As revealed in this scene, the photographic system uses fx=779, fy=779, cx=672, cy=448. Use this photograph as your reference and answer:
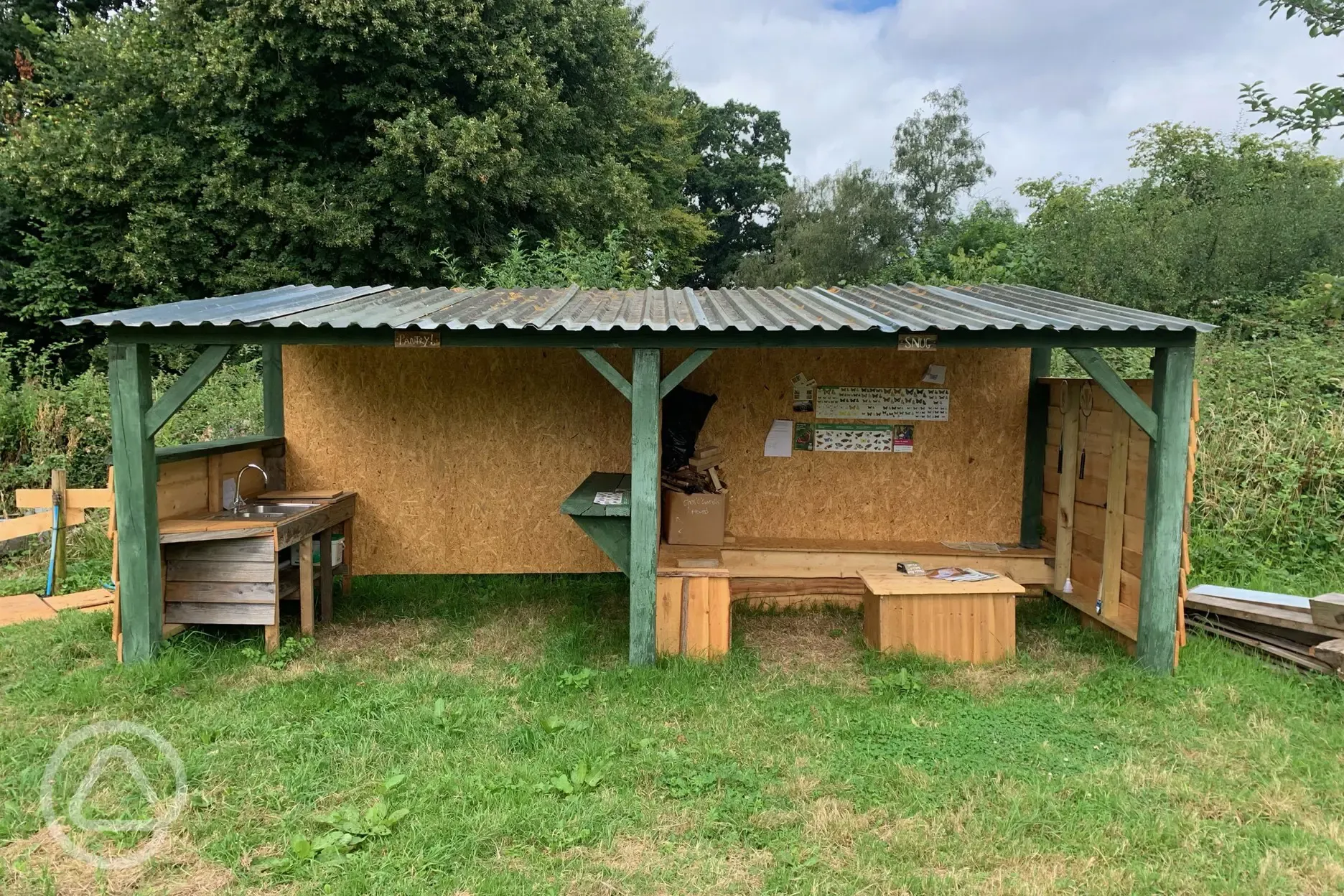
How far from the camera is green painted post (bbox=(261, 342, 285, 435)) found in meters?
6.34

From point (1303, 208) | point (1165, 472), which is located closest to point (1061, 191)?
point (1303, 208)

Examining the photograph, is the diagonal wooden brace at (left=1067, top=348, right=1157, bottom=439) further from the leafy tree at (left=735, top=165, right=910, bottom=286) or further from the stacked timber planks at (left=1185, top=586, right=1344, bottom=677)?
the leafy tree at (left=735, top=165, right=910, bottom=286)

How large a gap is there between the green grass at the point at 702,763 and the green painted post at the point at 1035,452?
1118mm

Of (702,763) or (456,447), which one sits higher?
(456,447)

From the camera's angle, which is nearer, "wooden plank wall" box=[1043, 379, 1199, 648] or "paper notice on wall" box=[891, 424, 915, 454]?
"wooden plank wall" box=[1043, 379, 1199, 648]

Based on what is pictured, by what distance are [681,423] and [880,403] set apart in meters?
1.68

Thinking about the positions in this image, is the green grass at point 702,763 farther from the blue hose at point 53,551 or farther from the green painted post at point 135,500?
the blue hose at point 53,551

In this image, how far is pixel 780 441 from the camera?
6.50m

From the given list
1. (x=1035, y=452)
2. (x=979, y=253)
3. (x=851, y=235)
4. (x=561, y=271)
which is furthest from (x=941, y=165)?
(x=1035, y=452)

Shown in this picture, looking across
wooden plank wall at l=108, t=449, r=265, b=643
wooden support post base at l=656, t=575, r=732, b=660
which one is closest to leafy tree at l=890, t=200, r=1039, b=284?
wooden support post base at l=656, t=575, r=732, b=660

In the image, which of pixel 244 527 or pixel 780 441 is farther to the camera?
pixel 780 441

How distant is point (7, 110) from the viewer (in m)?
13.5

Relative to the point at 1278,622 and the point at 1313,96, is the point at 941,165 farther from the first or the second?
the point at 1278,622

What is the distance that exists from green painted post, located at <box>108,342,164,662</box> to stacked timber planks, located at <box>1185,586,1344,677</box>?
6.64 metres
